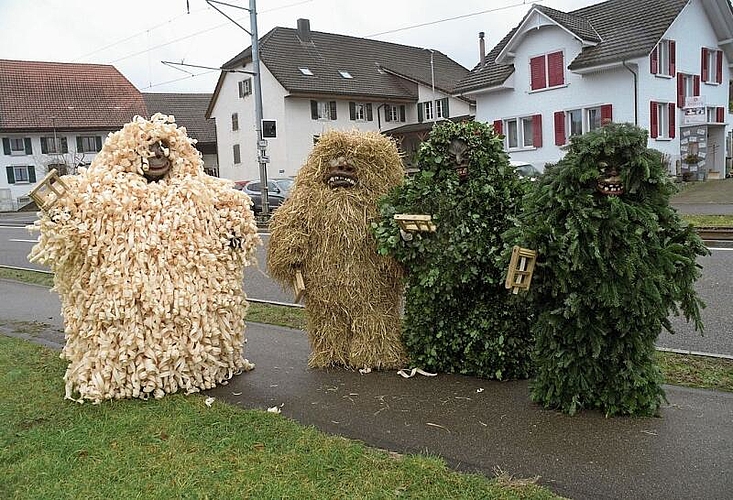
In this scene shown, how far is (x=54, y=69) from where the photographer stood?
49125mm

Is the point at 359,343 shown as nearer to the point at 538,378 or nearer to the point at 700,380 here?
the point at 538,378

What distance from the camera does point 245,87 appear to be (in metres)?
37.0

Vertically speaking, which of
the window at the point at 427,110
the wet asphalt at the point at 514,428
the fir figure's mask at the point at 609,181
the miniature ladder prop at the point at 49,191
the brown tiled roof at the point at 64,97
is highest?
the brown tiled roof at the point at 64,97

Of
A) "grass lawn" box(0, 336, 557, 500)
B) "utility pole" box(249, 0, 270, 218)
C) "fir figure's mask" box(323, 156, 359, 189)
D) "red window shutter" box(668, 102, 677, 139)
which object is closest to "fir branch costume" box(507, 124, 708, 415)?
"grass lawn" box(0, 336, 557, 500)

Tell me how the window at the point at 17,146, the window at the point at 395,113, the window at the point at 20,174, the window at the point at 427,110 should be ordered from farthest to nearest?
1. the window at the point at 20,174
2. the window at the point at 17,146
3. the window at the point at 427,110
4. the window at the point at 395,113

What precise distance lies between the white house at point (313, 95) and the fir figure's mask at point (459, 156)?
94.2ft

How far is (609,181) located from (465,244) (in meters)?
1.12

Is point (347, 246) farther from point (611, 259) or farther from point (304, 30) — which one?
point (304, 30)

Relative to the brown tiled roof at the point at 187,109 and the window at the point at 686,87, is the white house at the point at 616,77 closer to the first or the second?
the window at the point at 686,87

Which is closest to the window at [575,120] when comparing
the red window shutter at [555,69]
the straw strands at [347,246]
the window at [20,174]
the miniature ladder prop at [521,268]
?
the red window shutter at [555,69]

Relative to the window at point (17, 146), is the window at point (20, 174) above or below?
below

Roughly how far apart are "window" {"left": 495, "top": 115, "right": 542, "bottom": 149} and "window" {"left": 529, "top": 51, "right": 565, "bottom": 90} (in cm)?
130

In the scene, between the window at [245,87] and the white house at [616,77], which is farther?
the window at [245,87]

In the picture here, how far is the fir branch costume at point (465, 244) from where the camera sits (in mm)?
4793
